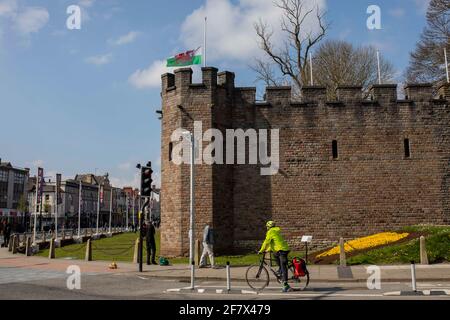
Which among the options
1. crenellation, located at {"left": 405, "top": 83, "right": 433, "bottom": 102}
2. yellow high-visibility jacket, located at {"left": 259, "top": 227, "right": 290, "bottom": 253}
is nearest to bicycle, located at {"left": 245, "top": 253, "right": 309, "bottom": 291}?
yellow high-visibility jacket, located at {"left": 259, "top": 227, "right": 290, "bottom": 253}

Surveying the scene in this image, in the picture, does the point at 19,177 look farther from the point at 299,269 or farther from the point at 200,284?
the point at 299,269

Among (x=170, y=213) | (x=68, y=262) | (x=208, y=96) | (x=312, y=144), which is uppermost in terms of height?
(x=208, y=96)

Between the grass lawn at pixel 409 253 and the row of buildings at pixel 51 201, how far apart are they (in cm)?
4667

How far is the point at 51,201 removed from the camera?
9962 centimetres

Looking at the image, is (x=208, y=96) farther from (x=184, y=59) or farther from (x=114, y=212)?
(x=114, y=212)

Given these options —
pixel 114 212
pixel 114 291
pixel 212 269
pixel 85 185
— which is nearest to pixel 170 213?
pixel 212 269

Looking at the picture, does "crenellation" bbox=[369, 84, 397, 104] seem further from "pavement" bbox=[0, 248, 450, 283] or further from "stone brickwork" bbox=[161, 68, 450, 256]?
"pavement" bbox=[0, 248, 450, 283]

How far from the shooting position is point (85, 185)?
373 ft

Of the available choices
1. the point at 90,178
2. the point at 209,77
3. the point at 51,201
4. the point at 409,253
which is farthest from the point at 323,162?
the point at 90,178

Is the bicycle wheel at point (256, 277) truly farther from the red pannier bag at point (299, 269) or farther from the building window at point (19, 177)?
the building window at point (19, 177)

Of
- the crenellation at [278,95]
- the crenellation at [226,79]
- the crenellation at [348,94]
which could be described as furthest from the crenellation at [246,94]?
the crenellation at [348,94]
